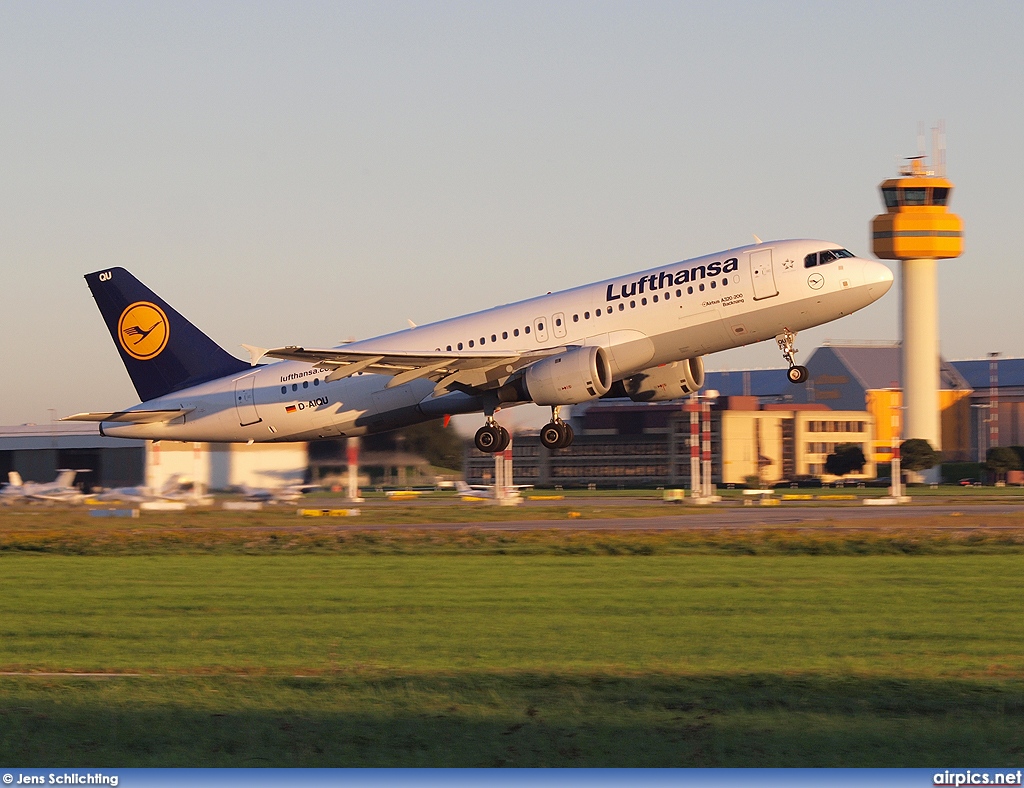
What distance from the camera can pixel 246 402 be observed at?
41719 mm

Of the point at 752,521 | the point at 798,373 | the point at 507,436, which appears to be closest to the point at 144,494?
the point at 507,436

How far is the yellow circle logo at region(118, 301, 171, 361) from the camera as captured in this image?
145ft

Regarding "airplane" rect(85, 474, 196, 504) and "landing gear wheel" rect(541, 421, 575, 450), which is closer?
"landing gear wheel" rect(541, 421, 575, 450)

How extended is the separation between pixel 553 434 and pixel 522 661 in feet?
70.2

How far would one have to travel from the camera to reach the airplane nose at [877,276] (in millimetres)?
35188

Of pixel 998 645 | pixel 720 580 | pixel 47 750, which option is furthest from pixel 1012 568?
pixel 47 750

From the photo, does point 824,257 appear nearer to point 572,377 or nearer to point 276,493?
point 572,377

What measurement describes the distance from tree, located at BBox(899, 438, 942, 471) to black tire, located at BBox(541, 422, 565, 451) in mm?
68282

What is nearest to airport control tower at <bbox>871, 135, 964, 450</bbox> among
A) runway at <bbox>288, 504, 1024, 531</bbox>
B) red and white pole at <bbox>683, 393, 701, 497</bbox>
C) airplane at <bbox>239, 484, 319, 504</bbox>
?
red and white pole at <bbox>683, 393, 701, 497</bbox>

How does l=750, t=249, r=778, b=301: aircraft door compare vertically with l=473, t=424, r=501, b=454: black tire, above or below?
above

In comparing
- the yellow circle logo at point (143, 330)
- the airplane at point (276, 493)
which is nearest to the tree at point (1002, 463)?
the airplane at point (276, 493)

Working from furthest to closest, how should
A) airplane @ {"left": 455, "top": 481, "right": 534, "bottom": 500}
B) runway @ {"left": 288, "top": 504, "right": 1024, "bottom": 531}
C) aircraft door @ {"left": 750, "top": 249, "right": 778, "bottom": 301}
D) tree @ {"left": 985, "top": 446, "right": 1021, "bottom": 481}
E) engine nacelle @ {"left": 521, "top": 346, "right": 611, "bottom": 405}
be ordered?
tree @ {"left": 985, "top": 446, "right": 1021, "bottom": 481} → airplane @ {"left": 455, "top": 481, "right": 534, "bottom": 500} → runway @ {"left": 288, "top": 504, "right": 1024, "bottom": 531} → engine nacelle @ {"left": 521, "top": 346, "right": 611, "bottom": 405} → aircraft door @ {"left": 750, "top": 249, "right": 778, "bottom": 301}

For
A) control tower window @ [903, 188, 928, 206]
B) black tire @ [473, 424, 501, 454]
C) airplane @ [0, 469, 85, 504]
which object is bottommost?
airplane @ [0, 469, 85, 504]

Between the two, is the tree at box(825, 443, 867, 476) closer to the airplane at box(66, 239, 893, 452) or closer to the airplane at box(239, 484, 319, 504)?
the airplane at box(239, 484, 319, 504)
